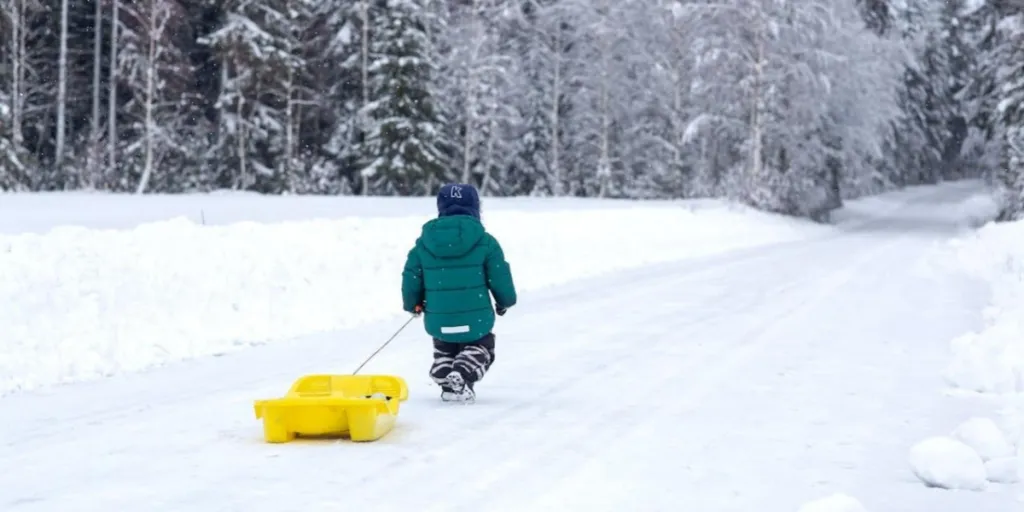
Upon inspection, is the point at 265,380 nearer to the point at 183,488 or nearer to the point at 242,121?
the point at 183,488

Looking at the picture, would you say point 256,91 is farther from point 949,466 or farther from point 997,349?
point 949,466

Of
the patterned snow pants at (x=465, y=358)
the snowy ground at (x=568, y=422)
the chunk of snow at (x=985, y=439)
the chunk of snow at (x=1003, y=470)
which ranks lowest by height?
the snowy ground at (x=568, y=422)

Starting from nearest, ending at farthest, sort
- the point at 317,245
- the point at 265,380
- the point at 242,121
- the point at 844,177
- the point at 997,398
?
the point at 997,398 < the point at 265,380 < the point at 317,245 < the point at 242,121 < the point at 844,177

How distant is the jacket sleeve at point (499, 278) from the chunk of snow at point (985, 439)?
2972 mm

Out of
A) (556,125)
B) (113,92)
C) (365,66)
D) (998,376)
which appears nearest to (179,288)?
(998,376)

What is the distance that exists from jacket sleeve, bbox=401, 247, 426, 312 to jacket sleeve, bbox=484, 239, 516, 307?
467 mm

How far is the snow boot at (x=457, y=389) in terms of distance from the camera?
7301 mm

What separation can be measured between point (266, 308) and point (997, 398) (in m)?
7.47

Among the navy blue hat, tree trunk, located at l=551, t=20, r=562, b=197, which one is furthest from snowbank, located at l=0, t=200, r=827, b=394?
tree trunk, located at l=551, t=20, r=562, b=197

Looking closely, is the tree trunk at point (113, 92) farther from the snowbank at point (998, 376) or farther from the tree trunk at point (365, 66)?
the snowbank at point (998, 376)

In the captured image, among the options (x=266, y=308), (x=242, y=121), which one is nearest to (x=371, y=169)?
(x=242, y=121)

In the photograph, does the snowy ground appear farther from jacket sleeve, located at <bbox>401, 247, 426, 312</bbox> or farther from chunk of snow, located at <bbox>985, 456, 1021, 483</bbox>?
jacket sleeve, located at <bbox>401, 247, 426, 312</bbox>

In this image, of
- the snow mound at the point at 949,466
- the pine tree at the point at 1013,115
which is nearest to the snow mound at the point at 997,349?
the snow mound at the point at 949,466

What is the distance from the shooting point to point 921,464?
5516 millimetres
